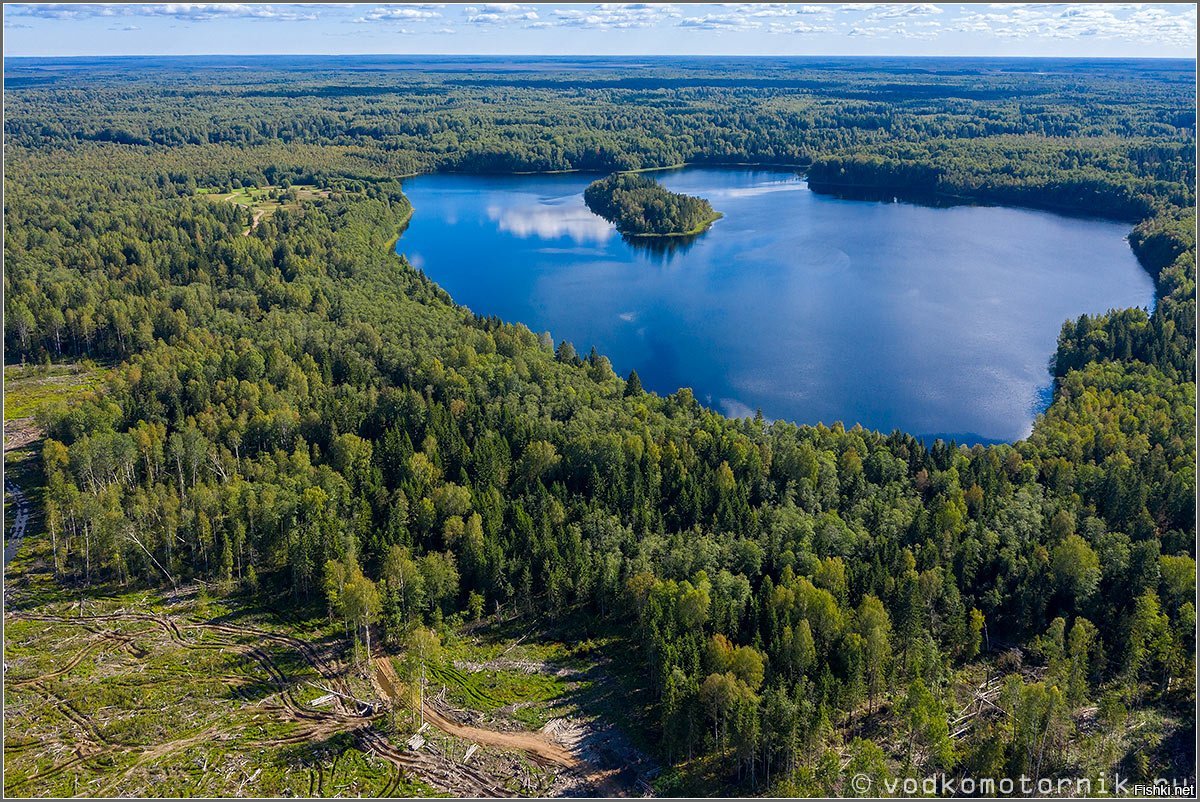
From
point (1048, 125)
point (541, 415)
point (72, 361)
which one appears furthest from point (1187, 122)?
point (72, 361)

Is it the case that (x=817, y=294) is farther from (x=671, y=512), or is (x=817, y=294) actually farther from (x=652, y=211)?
(x=671, y=512)

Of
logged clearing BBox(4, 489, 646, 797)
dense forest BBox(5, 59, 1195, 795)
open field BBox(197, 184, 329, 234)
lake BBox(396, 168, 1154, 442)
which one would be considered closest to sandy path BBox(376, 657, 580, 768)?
logged clearing BBox(4, 489, 646, 797)

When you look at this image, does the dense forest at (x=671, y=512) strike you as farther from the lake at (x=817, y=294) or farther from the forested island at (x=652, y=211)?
the forested island at (x=652, y=211)

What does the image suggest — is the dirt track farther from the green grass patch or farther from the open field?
the open field

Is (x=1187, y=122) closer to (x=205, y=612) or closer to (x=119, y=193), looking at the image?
(x=119, y=193)

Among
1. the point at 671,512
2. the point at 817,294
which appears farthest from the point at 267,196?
the point at 671,512

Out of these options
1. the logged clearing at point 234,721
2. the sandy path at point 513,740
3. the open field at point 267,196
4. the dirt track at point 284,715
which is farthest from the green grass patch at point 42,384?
the open field at point 267,196
